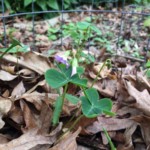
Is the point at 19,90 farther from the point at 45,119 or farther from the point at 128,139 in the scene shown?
the point at 128,139

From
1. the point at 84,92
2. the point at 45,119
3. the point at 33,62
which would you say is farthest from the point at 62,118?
the point at 33,62

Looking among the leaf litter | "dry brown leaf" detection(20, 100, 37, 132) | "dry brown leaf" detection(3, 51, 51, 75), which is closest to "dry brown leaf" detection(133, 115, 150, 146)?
the leaf litter

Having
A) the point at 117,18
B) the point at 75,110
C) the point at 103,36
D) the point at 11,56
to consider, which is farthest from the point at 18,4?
the point at 75,110

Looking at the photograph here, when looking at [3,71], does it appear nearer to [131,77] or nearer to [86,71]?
[86,71]

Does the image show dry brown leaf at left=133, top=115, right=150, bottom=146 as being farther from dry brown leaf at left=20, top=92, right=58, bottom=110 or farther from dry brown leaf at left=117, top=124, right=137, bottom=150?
dry brown leaf at left=20, top=92, right=58, bottom=110

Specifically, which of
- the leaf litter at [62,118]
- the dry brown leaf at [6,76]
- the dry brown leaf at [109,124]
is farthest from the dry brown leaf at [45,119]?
the dry brown leaf at [6,76]

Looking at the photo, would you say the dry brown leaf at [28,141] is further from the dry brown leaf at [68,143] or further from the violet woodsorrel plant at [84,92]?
the violet woodsorrel plant at [84,92]
